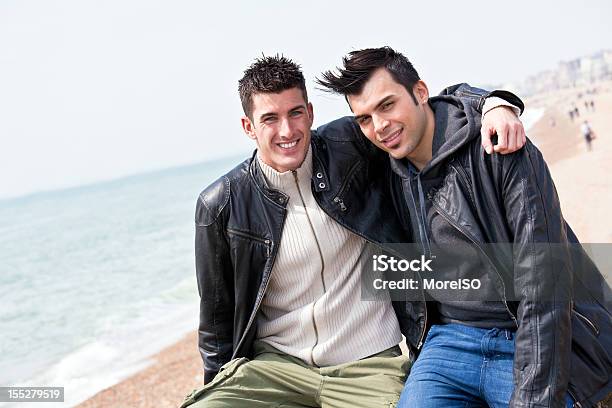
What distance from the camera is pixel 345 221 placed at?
13.4 ft

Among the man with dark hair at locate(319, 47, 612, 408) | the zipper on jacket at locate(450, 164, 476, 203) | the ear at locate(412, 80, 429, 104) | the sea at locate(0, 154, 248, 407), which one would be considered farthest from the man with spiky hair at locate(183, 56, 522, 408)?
the sea at locate(0, 154, 248, 407)

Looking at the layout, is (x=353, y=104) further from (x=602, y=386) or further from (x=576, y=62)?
(x=576, y=62)

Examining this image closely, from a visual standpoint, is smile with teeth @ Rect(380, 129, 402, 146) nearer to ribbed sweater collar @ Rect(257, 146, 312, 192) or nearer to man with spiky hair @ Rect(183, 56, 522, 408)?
man with spiky hair @ Rect(183, 56, 522, 408)

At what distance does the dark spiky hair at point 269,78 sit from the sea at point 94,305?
755 cm

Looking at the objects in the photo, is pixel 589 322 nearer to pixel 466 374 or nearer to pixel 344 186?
pixel 466 374

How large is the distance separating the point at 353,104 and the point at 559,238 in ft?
4.49

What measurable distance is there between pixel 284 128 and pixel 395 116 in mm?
673

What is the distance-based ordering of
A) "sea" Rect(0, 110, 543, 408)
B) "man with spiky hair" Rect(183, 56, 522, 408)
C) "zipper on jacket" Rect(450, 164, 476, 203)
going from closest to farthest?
"zipper on jacket" Rect(450, 164, 476, 203) < "man with spiky hair" Rect(183, 56, 522, 408) < "sea" Rect(0, 110, 543, 408)

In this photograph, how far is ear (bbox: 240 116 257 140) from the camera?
4.29 meters

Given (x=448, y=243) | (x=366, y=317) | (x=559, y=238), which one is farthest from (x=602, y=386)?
(x=366, y=317)

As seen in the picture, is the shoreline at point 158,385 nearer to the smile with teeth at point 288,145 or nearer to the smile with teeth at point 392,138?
the smile with teeth at point 288,145

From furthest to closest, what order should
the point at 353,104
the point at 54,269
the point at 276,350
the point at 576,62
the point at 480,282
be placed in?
1. the point at 576,62
2. the point at 54,269
3. the point at 276,350
4. the point at 353,104
5. the point at 480,282

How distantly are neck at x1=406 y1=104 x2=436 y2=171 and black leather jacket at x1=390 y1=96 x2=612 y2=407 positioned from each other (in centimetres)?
27

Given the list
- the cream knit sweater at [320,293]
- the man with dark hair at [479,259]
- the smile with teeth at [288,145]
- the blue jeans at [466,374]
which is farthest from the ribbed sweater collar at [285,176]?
the blue jeans at [466,374]
